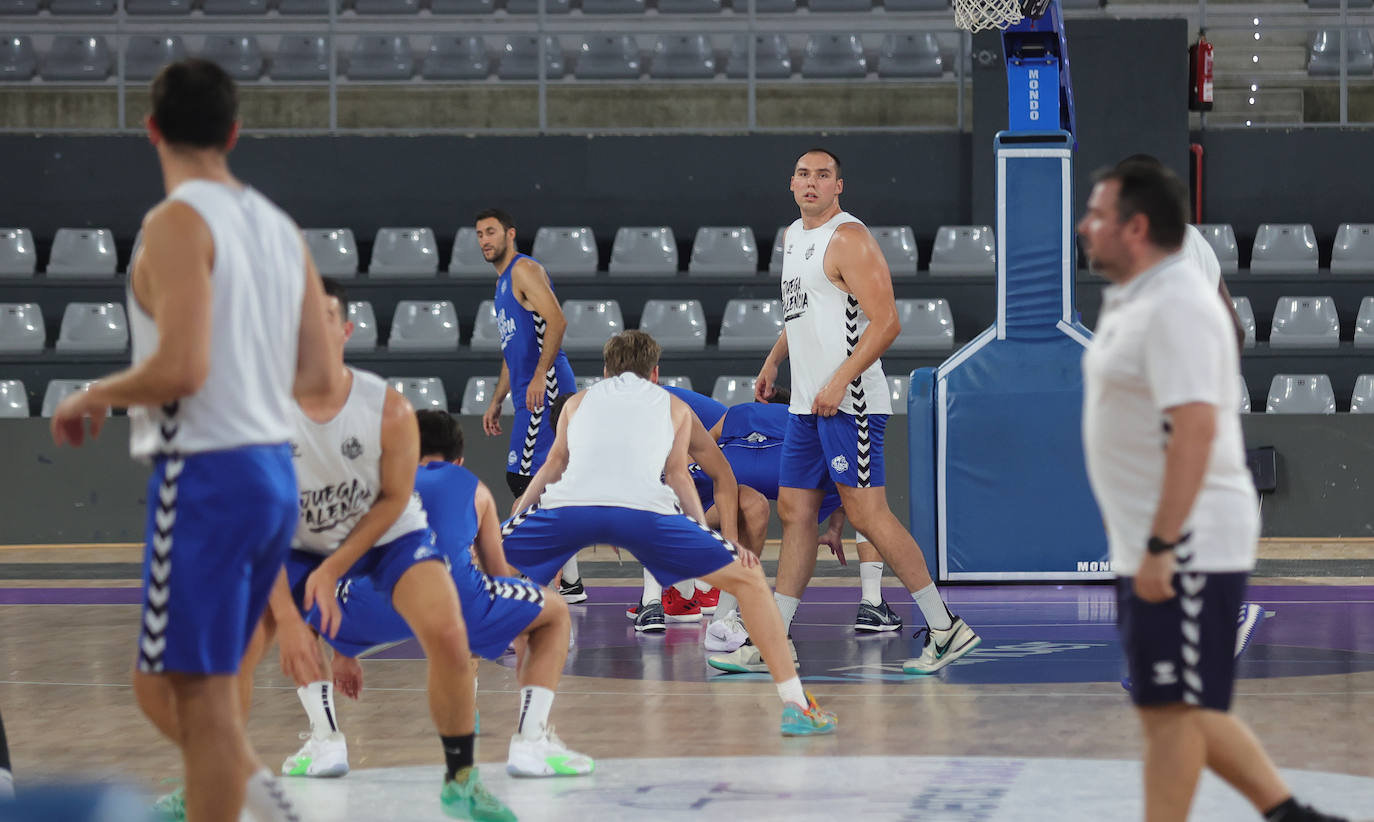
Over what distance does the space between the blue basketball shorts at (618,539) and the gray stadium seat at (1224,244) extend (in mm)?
9387

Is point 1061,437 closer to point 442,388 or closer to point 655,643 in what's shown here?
point 655,643

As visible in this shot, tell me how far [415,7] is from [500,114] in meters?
1.56

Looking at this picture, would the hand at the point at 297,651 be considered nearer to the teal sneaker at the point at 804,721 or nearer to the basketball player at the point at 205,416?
the basketball player at the point at 205,416

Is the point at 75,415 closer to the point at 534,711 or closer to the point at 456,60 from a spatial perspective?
the point at 534,711

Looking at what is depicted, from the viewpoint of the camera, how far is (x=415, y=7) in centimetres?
1705

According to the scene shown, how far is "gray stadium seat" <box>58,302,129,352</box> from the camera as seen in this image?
13.9 meters

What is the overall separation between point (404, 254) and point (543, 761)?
9790 mm

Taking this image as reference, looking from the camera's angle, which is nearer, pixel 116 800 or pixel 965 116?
pixel 116 800

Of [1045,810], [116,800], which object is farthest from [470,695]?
[116,800]

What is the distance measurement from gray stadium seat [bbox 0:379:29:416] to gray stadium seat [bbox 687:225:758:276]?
5488 millimetres

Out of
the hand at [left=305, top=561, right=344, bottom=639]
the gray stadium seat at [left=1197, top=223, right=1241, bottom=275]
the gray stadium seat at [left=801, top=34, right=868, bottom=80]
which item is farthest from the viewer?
the gray stadium seat at [left=801, top=34, right=868, bottom=80]

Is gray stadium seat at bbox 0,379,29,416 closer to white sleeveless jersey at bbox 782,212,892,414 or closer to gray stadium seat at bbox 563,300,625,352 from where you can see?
gray stadium seat at bbox 563,300,625,352

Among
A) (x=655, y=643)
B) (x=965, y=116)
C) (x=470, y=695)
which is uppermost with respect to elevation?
(x=965, y=116)

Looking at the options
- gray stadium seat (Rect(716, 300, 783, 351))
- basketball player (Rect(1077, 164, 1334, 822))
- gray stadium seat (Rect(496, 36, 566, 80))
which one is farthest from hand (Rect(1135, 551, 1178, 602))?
gray stadium seat (Rect(496, 36, 566, 80))
